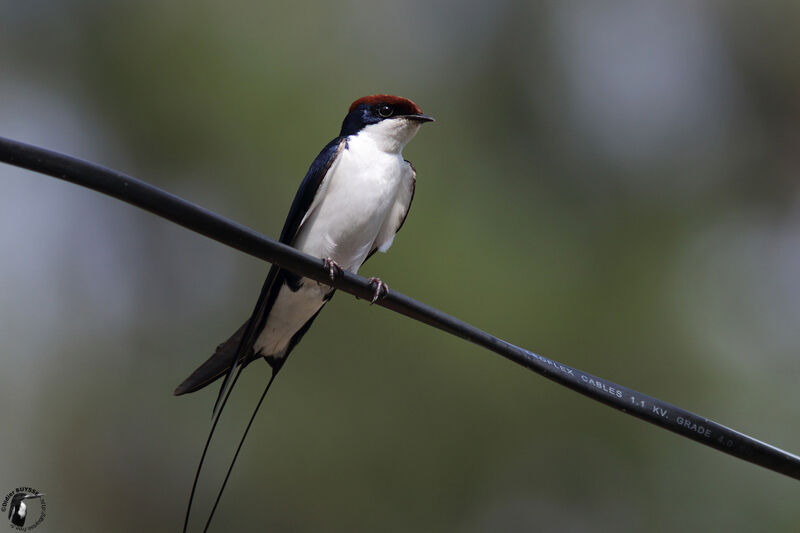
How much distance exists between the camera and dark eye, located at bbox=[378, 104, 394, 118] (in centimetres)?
373

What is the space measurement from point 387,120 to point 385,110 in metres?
0.10

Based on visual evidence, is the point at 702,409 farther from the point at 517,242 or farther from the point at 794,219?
the point at 794,219

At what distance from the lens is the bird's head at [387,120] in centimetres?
364

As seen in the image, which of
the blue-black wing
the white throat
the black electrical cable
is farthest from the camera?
the white throat

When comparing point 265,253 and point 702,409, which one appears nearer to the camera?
point 265,253

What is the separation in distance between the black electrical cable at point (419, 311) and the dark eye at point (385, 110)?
170cm

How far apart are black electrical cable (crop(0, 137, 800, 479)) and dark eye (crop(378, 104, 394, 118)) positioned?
5.58ft

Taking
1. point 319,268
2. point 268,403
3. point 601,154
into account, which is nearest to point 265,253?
point 319,268

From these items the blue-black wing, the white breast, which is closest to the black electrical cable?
the blue-black wing

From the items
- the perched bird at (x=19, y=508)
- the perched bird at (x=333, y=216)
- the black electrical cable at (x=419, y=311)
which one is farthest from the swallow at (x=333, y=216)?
the perched bird at (x=19, y=508)

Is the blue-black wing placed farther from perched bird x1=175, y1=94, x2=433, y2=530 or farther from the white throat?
the white throat

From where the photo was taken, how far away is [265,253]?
1.87 metres

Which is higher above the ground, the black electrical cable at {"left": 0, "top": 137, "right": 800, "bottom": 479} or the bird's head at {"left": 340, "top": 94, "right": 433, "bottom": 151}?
the bird's head at {"left": 340, "top": 94, "right": 433, "bottom": 151}

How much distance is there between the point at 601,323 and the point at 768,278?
8.72 ft
